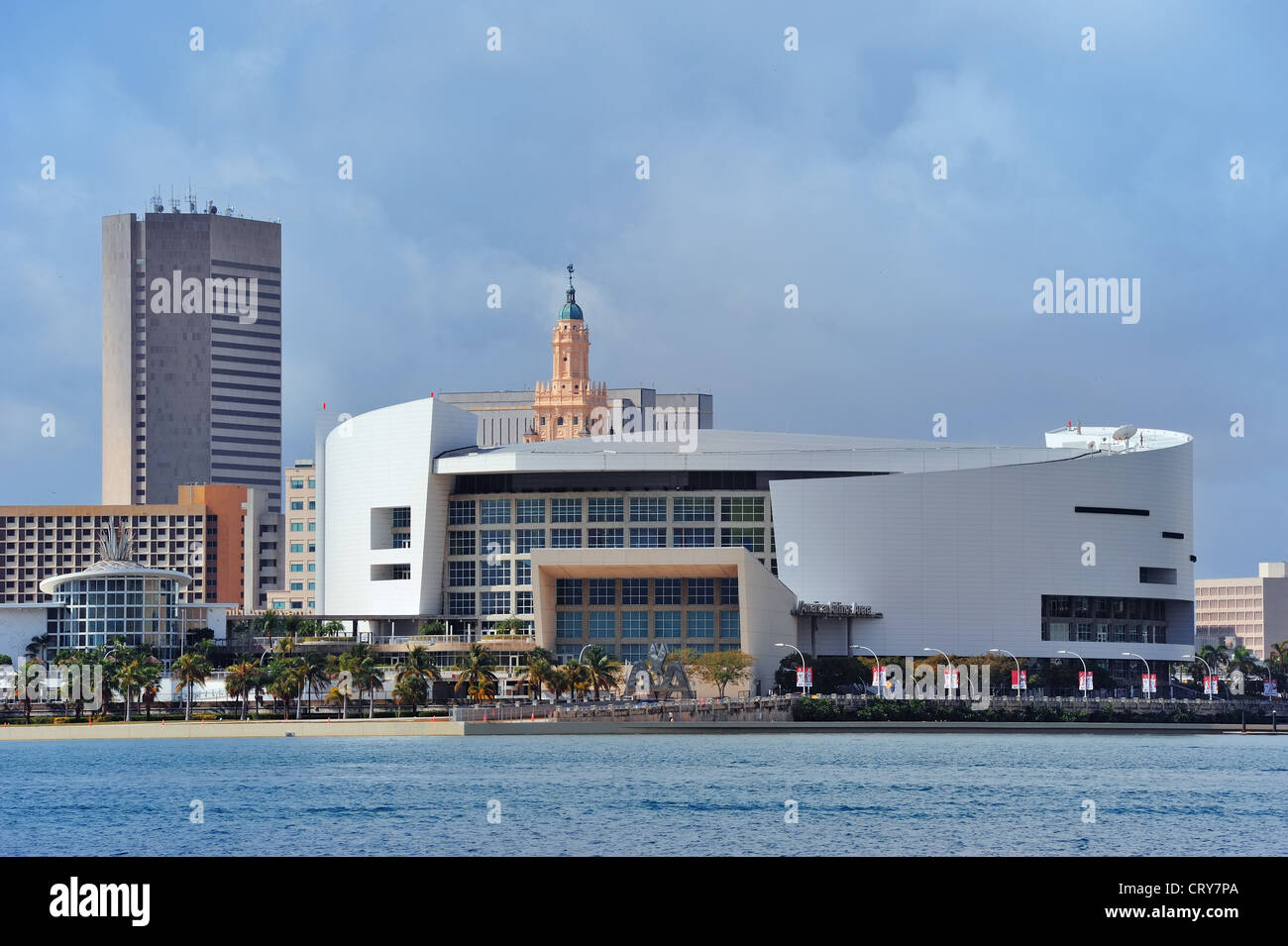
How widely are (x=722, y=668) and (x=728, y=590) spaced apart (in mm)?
15479

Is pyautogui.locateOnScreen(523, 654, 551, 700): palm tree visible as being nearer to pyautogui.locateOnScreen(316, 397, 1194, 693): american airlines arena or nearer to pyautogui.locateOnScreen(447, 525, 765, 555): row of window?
pyautogui.locateOnScreen(316, 397, 1194, 693): american airlines arena

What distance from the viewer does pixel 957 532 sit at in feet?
516

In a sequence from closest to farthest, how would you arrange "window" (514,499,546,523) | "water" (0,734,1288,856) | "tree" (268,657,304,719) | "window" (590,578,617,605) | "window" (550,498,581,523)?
"water" (0,734,1288,856) < "tree" (268,657,304,719) < "window" (590,578,617,605) < "window" (550,498,581,523) < "window" (514,499,546,523)

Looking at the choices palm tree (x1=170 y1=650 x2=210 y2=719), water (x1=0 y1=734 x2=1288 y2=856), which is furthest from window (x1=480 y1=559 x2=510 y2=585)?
water (x1=0 y1=734 x2=1288 y2=856)

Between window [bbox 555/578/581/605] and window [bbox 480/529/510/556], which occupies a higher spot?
window [bbox 480/529/510/556]

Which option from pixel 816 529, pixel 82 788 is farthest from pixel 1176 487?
pixel 82 788

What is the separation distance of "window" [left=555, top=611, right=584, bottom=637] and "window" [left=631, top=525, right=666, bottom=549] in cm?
1013

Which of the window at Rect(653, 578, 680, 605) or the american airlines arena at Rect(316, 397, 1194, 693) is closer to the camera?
the window at Rect(653, 578, 680, 605)

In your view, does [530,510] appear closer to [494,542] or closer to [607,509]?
[494,542]

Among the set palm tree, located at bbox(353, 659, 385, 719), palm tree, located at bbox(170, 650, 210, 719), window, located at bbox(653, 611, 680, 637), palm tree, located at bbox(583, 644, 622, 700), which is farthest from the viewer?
window, located at bbox(653, 611, 680, 637)

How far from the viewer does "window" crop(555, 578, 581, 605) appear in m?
157

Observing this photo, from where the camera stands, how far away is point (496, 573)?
166 m
